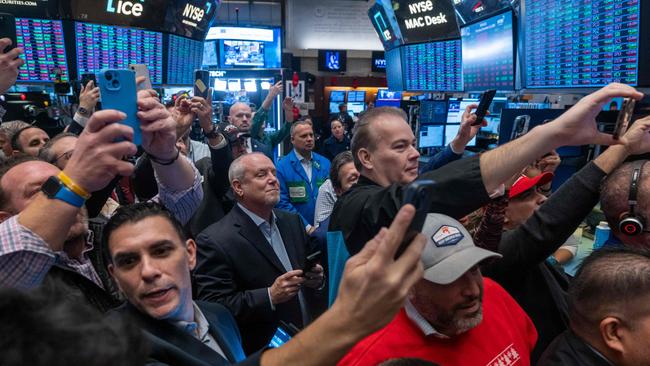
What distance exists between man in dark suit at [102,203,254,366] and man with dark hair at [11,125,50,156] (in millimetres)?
2184

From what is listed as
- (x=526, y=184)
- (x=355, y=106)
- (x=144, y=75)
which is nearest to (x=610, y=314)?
(x=526, y=184)

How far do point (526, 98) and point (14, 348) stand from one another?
381 centimetres

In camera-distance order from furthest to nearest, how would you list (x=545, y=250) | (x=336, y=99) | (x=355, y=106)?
(x=336, y=99)
(x=355, y=106)
(x=545, y=250)

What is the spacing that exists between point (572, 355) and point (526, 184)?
2.97 feet

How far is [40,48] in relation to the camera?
4.85 m

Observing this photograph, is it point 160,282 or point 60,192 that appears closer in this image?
point 60,192

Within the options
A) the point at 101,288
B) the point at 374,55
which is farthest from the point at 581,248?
the point at 374,55

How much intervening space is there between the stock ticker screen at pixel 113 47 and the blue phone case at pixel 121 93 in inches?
169

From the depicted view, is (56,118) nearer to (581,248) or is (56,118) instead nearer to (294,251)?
(294,251)

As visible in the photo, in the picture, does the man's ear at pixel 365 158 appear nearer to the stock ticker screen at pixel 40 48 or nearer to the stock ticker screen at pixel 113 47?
the stock ticker screen at pixel 113 47

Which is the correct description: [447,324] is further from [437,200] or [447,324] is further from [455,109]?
[455,109]

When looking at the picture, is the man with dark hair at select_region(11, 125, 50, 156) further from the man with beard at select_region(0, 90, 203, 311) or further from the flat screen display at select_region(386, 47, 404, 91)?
the flat screen display at select_region(386, 47, 404, 91)

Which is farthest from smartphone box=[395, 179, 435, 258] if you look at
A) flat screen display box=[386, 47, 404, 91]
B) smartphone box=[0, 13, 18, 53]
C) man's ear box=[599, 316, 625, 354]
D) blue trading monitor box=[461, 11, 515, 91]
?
flat screen display box=[386, 47, 404, 91]

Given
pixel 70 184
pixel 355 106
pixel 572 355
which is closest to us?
pixel 70 184
